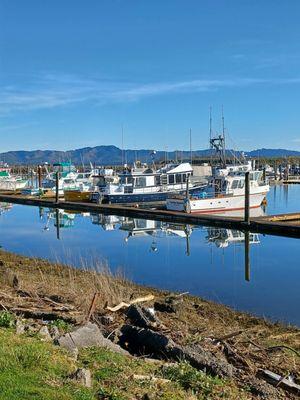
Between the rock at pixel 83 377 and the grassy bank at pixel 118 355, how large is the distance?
2.8 inches

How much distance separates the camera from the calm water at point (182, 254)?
15742 millimetres

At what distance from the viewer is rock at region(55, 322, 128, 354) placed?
7434 millimetres

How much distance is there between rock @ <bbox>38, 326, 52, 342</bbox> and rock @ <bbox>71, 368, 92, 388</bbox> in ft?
5.36

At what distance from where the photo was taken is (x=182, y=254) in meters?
23.2

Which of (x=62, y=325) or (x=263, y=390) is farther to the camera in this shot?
(x=62, y=325)

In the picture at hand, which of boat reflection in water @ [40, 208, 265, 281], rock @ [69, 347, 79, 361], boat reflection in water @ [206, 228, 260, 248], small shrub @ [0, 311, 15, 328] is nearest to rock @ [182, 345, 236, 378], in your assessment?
rock @ [69, 347, 79, 361]

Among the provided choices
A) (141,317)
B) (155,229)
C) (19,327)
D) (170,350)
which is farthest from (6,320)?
(155,229)

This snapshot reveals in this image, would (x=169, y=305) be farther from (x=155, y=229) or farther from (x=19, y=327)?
(x=155, y=229)

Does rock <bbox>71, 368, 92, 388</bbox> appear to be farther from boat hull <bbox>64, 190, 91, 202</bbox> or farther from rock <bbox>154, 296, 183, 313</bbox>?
boat hull <bbox>64, 190, 91, 202</bbox>

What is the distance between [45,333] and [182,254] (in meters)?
15.7

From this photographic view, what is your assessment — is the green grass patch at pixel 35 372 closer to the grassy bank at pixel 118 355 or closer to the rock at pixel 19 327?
the grassy bank at pixel 118 355

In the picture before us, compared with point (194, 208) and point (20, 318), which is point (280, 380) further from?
point (194, 208)

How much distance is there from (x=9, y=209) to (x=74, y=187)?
1139 centimetres

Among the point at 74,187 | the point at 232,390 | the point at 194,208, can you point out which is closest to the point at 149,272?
the point at 232,390
